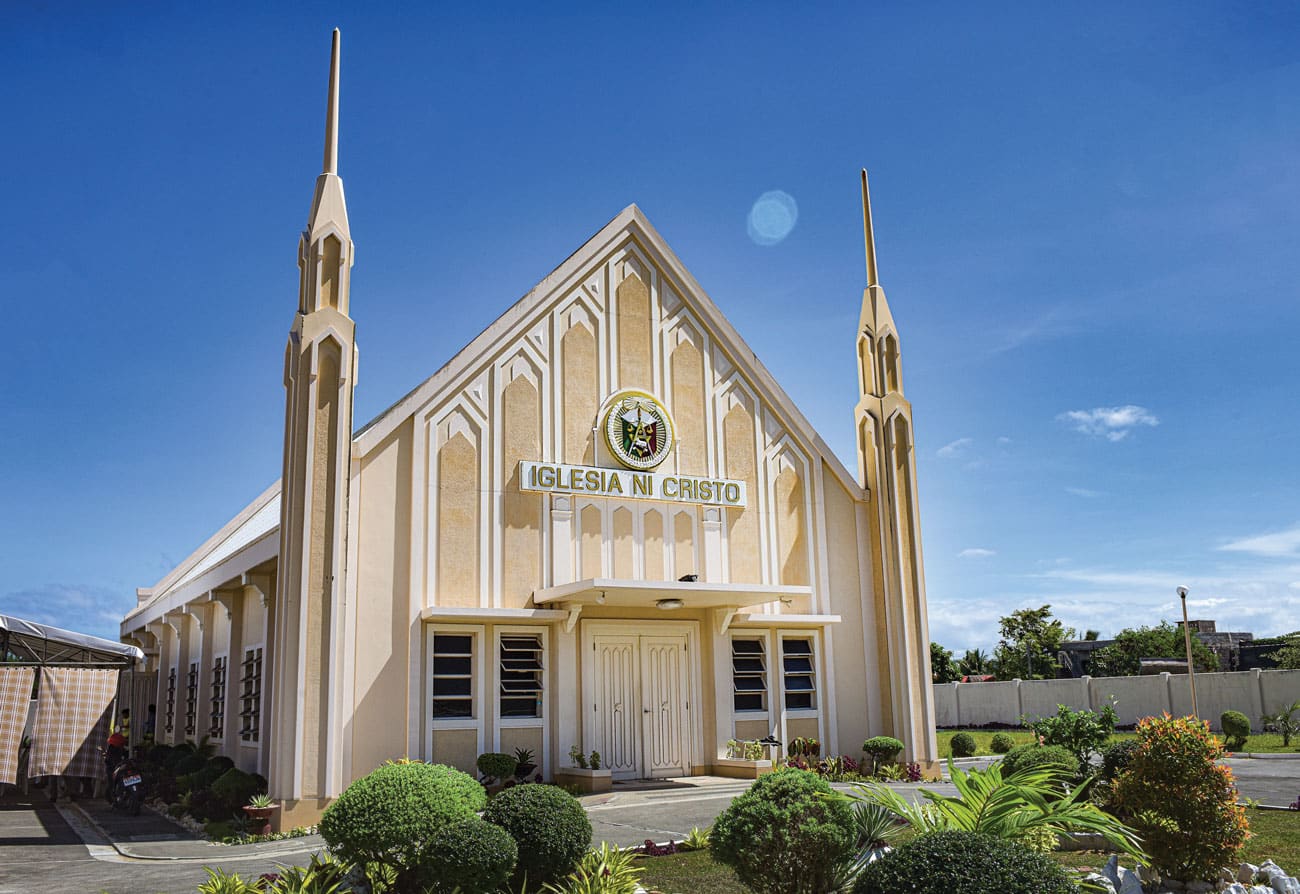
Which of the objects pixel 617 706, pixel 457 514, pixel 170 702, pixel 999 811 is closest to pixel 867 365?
pixel 617 706

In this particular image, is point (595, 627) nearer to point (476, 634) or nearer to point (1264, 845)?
point (476, 634)

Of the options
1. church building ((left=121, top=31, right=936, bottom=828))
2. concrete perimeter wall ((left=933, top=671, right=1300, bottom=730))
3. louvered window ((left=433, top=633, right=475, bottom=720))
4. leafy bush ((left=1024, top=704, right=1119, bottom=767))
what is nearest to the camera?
leafy bush ((left=1024, top=704, right=1119, bottom=767))

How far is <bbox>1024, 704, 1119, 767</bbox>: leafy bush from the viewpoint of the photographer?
1455 centimetres

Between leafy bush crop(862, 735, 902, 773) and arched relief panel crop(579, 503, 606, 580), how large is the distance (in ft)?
20.5

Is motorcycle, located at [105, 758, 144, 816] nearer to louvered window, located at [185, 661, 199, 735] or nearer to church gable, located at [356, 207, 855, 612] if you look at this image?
louvered window, located at [185, 661, 199, 735]

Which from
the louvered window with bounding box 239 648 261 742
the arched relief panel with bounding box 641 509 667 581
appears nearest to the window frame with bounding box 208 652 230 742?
the louvered window with bounding box 239 648 261 742

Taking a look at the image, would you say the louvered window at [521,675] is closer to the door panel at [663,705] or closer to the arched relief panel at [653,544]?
the door panel at [663,705]

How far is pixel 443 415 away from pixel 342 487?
2752 millimetres

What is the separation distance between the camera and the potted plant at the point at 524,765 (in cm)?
1781

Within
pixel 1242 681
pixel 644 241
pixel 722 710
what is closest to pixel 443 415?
pixel 644 241

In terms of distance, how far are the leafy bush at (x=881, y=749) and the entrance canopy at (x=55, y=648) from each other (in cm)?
1438

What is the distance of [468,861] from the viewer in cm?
887

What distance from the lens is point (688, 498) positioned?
66.9ft

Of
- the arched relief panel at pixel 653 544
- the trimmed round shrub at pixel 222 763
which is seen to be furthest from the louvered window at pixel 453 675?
the trimmed round shrub at pixel 222 763
